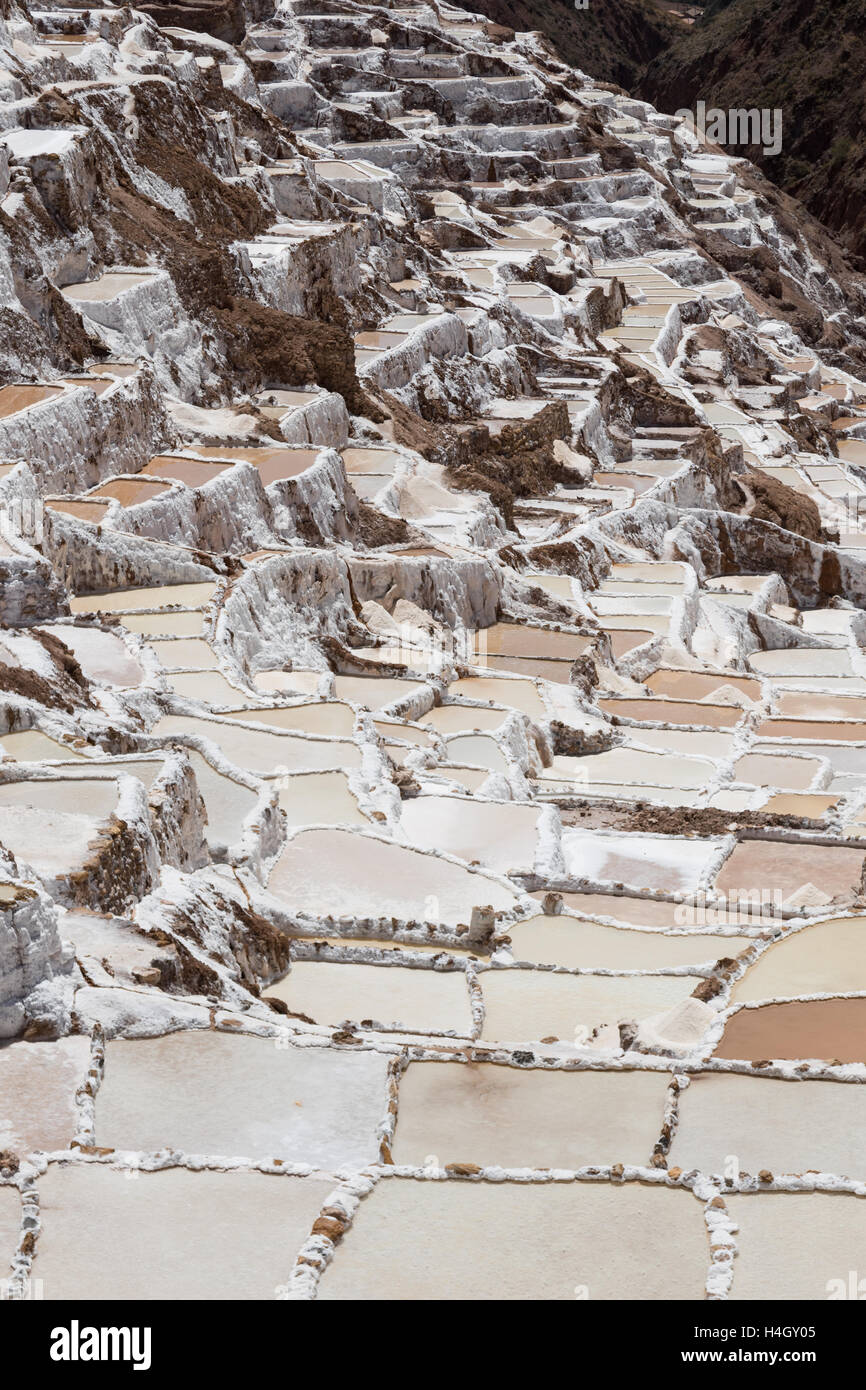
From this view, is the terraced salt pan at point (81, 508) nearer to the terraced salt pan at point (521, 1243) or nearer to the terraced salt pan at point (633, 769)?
the terraced salt pan at point (633, 769)

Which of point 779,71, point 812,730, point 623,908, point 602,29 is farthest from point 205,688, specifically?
point 602,29

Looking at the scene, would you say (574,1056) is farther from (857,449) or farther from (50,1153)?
(857,449)

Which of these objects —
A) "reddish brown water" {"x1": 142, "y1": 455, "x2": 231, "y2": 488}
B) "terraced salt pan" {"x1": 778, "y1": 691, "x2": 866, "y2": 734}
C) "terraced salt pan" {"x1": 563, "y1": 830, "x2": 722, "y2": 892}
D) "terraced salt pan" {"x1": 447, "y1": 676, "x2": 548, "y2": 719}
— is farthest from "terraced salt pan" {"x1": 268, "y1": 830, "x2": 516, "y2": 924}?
"terraced salt pan" {"x1": 778, "y1": 691, "x2": 866, "y2": 734}

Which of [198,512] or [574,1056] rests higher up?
[198,512]

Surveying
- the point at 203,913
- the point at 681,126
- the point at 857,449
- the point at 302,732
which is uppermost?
the point at 681,126
